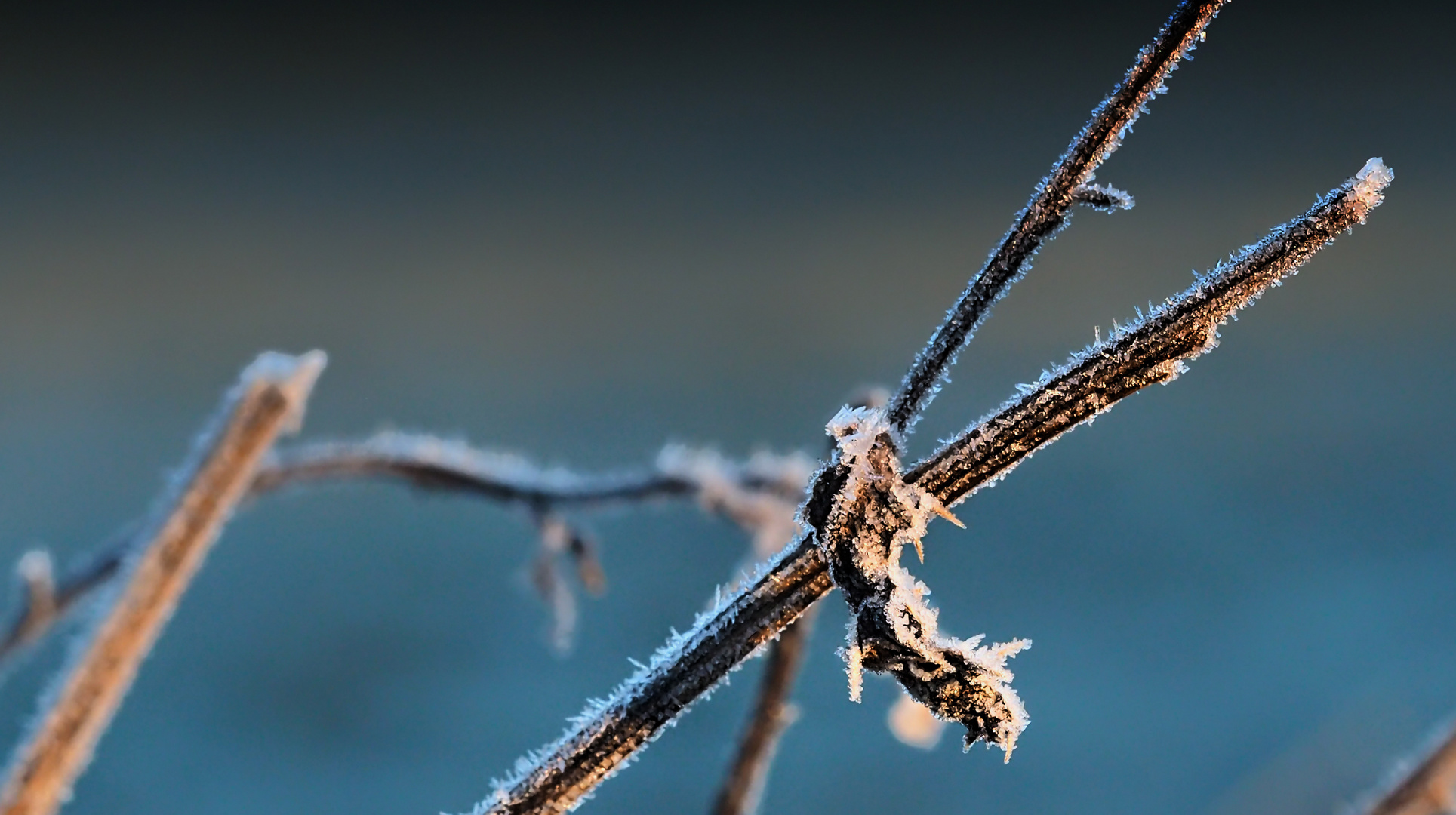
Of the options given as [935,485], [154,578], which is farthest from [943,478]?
[154,578]

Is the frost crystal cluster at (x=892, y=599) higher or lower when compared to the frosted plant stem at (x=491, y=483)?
lower

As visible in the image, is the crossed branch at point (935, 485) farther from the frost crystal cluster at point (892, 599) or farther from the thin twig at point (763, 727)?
the thin twig at point (763, 727)

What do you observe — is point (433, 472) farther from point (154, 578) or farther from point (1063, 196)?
point (1063, 196)

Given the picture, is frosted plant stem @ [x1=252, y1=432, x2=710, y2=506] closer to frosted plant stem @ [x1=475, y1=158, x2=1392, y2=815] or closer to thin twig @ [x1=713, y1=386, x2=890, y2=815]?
thin twig @ [x1=713, y1=386, x2=890, y2=815]

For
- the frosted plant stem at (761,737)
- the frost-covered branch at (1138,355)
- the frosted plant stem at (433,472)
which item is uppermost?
the frosted plant stem at (433,472)

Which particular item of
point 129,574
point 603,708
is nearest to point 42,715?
point 129,574

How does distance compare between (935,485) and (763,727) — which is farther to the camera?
(763,727)

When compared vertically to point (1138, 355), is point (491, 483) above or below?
above

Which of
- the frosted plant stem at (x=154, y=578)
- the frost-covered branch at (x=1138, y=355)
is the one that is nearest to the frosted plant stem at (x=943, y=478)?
the frost-covered branch at (x=1138, y=355)
